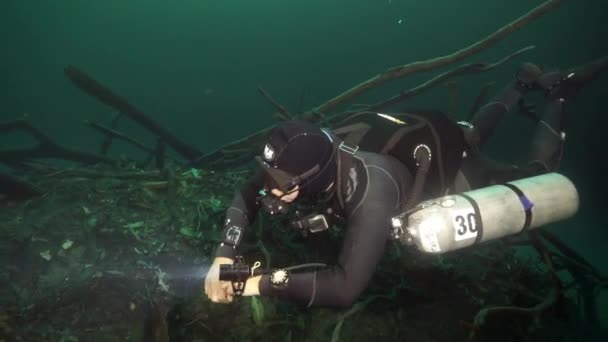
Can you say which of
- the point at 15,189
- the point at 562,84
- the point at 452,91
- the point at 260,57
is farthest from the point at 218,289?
the point at 260,57

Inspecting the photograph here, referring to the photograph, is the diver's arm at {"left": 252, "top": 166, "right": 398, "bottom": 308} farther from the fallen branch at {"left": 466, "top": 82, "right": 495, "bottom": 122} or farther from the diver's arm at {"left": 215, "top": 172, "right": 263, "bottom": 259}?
the fallen branch at {"left": 466, "top": 82, "right": 495, "bottom": 122}

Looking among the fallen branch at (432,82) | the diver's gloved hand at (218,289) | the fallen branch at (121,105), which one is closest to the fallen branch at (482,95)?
the fallen branch at (432,82)

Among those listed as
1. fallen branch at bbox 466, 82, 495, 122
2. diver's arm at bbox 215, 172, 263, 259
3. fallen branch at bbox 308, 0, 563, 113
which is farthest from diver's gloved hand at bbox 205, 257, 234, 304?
fallen branch at bbox 466, 82, 495, 122

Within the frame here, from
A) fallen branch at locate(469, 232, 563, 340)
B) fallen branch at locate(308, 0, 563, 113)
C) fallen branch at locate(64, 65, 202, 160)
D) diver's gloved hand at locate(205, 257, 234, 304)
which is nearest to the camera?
diver's gloved hand at locate(205, 257, 234, 304)

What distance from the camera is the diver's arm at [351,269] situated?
2330 millimetres

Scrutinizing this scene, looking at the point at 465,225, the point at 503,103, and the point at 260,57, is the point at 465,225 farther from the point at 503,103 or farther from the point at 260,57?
the point at 260,57

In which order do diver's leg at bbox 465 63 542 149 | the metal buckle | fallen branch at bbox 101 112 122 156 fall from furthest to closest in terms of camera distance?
fallen branch at bbox 101 112 122 156 < diver's leg at bbox 465 63 542 149 < the metal buckle

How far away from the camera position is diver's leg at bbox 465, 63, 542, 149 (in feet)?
14.0

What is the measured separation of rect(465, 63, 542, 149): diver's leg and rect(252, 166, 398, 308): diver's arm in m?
2.47

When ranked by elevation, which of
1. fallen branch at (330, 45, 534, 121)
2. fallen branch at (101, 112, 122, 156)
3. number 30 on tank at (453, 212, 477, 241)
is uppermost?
fallen branch at (101, 112, 122, 156)

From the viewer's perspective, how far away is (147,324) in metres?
2.70

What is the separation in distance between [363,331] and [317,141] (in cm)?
192

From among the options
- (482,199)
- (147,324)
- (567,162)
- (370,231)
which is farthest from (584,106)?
(147,324)

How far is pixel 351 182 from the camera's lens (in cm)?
261
